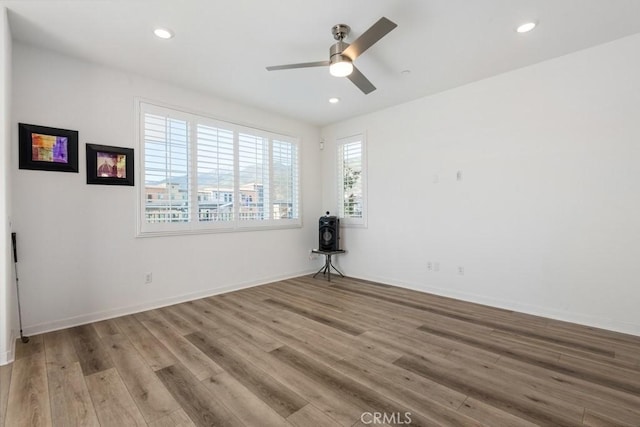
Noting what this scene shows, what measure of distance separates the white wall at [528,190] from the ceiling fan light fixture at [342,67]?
2123mm

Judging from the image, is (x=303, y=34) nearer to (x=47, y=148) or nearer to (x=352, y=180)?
(x=47, y=148)

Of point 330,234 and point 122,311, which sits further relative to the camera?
point 330,234

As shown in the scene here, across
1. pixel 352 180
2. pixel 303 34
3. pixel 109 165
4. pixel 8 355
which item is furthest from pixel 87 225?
pixel 352 180

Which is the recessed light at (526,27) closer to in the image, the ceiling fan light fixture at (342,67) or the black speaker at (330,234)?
the ceiling fan light fixture at (342,67)

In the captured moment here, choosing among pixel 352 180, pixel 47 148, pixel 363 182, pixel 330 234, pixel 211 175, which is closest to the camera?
pixel 47 148

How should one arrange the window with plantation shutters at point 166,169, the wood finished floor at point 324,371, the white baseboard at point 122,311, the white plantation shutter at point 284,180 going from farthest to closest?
1. the white plantation shutter at point 284,180
2. the window with plantation shutters at point 166,169
3. the white baseboard at point 122,311
4. the wood finished floor at point 324,371

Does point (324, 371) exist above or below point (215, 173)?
below

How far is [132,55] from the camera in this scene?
318 cm

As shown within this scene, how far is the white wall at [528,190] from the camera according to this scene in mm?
2971

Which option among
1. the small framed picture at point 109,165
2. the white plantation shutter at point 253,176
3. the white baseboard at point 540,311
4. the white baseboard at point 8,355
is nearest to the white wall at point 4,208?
the white baseboard at point 8,355

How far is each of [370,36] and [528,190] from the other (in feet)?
8.53

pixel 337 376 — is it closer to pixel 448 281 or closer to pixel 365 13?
pixel 448 281

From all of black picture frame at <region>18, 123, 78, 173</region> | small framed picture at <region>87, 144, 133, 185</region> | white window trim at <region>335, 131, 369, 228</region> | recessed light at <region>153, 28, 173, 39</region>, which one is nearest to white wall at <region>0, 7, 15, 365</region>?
black picture frame at <region>18, 123, 78, 173</region>

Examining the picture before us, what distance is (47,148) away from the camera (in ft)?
9.97
